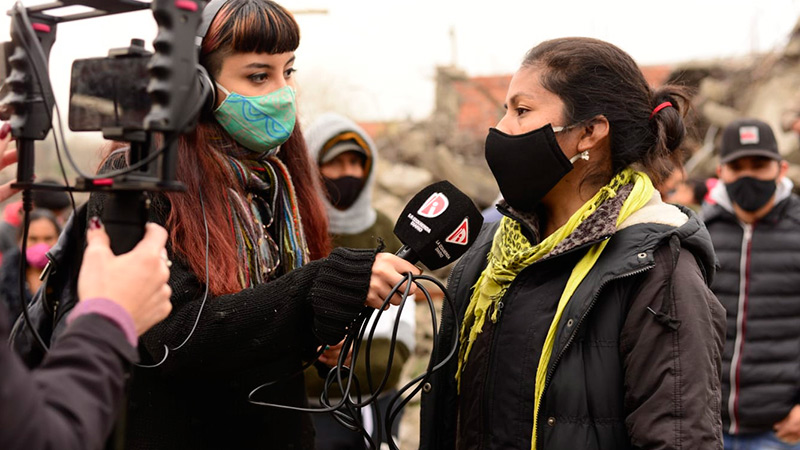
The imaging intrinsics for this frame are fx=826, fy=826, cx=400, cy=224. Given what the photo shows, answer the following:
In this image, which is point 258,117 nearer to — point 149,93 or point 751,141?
point 149,93

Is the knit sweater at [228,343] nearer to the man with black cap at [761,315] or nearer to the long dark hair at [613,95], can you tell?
the long dark hair at [613,95]

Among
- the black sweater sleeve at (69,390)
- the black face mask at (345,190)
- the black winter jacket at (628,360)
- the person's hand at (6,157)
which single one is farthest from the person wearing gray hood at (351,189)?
the black sweater sleeve at (69,390)

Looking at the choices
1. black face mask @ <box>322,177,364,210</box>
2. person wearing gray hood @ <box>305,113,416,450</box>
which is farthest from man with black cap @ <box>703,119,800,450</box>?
black face mask @ <box>322,177,364,210</box>

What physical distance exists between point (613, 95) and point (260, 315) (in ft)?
3.99

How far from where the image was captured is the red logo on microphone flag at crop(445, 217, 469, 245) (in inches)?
92.1

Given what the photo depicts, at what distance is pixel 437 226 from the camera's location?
232cm

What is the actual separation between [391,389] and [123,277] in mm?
3458

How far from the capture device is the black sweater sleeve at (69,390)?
50.2 inches

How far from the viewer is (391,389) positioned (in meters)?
4.88

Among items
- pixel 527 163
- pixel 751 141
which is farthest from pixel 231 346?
pixel 751 141

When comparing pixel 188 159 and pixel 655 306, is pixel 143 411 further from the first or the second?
pixel 655 306

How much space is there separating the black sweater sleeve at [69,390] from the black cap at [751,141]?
4.18 meters

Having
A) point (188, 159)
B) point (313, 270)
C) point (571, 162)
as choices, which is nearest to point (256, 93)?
point (188, 159)

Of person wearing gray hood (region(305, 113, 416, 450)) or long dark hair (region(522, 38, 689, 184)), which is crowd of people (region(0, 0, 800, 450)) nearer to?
long dark hair (region(522, 38, 689, 184))
